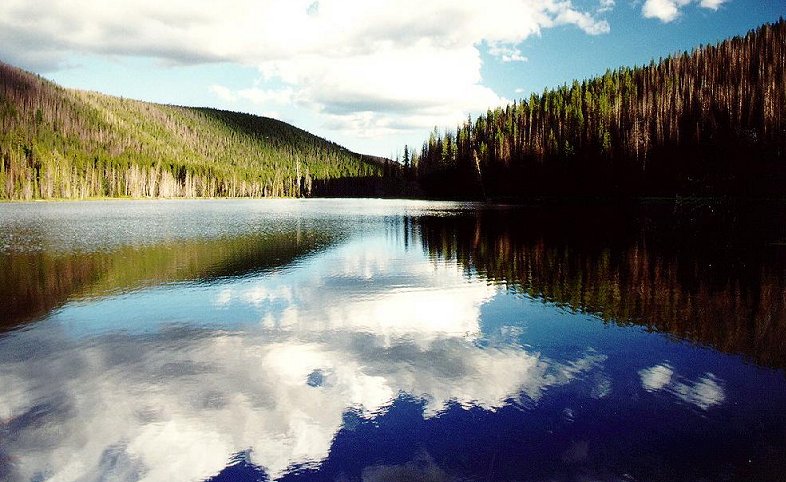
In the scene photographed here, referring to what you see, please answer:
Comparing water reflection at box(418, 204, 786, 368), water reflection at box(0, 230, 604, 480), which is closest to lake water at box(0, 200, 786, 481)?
water reflection at box(0, 230, 604, 480)

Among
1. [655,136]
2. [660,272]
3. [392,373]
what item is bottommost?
[392,373]

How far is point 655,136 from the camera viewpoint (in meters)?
129

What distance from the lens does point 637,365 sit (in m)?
14.0

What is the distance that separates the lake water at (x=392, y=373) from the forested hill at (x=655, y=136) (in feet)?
302

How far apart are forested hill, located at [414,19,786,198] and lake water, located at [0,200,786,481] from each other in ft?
302

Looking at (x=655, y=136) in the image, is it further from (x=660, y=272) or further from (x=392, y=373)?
(x=392, y=373)

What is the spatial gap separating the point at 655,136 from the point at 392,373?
13607cm

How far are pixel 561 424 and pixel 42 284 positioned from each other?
25.0m

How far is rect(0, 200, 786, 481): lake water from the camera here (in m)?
9.23

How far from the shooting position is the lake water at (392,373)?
923cm

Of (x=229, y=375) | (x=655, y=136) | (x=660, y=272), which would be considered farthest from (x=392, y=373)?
(x=655, y=136)

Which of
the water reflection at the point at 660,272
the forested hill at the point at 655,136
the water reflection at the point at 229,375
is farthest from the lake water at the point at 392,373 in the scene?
the forested hill at the point at 655,136

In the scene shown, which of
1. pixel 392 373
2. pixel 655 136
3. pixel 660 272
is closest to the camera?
pixel 392 373

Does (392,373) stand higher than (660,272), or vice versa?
(660,272)
